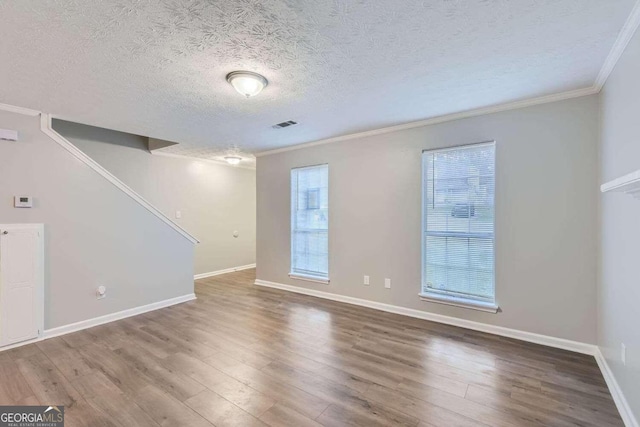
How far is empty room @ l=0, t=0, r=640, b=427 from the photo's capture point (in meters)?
1.85

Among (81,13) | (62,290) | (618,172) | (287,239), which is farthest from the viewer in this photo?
(287,239)

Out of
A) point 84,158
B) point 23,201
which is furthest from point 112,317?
point 84,158

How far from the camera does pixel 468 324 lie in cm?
337

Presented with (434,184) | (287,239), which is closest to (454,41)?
(434,184)

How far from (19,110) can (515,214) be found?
5.35 metres

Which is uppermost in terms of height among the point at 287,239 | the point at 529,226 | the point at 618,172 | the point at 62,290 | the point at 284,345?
the point at 618,172

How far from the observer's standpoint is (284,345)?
2977mm

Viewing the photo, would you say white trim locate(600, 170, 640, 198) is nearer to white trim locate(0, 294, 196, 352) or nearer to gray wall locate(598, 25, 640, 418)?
gray wall locate(598, 25, 640, 418)

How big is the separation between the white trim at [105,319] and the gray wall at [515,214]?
8.59ft

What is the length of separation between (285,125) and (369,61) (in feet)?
5.96

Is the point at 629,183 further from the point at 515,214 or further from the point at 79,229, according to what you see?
the point at 79,229

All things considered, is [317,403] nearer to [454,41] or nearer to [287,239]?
[454,41]

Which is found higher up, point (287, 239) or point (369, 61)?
point (369, 61)

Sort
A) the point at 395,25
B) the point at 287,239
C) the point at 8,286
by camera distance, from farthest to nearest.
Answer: the point at 287,239, the point at 8,286, the point at 395,25
